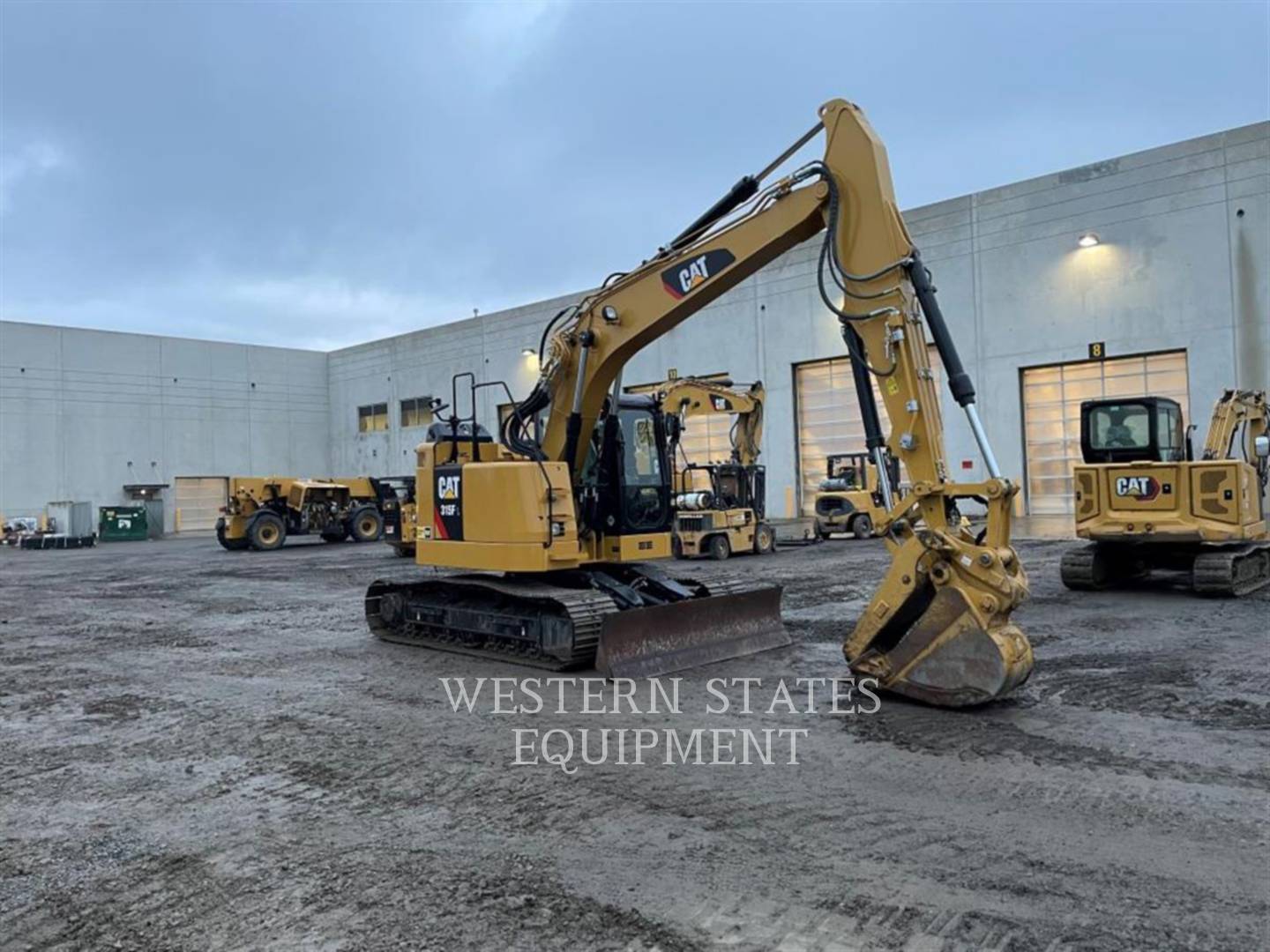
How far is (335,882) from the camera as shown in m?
3.95

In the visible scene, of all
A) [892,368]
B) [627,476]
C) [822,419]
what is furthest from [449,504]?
[822,419]

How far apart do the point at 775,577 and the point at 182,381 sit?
35057mm

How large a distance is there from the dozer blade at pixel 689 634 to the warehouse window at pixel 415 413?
114ft

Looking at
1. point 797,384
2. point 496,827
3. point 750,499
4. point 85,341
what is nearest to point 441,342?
point 85,341

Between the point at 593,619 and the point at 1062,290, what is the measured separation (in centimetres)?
2139

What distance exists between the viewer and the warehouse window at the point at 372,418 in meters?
44.7

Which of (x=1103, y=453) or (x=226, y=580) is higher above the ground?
(x=1103, y=453)

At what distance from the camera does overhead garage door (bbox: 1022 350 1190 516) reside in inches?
942

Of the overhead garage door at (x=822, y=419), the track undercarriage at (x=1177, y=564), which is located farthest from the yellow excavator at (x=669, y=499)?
the overhead garage door at (x=822, y=419)

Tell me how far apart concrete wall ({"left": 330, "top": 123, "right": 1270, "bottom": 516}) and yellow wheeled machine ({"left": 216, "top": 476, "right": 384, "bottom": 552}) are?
11.5 metres

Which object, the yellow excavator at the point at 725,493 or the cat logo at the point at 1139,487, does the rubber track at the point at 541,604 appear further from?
the yellow excavator at the point at 725,493

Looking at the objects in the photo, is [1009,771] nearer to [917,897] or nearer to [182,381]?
[917,897]

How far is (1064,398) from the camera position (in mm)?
25344

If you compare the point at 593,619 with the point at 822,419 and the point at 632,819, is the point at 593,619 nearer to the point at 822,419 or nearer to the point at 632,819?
the point at 632,819
